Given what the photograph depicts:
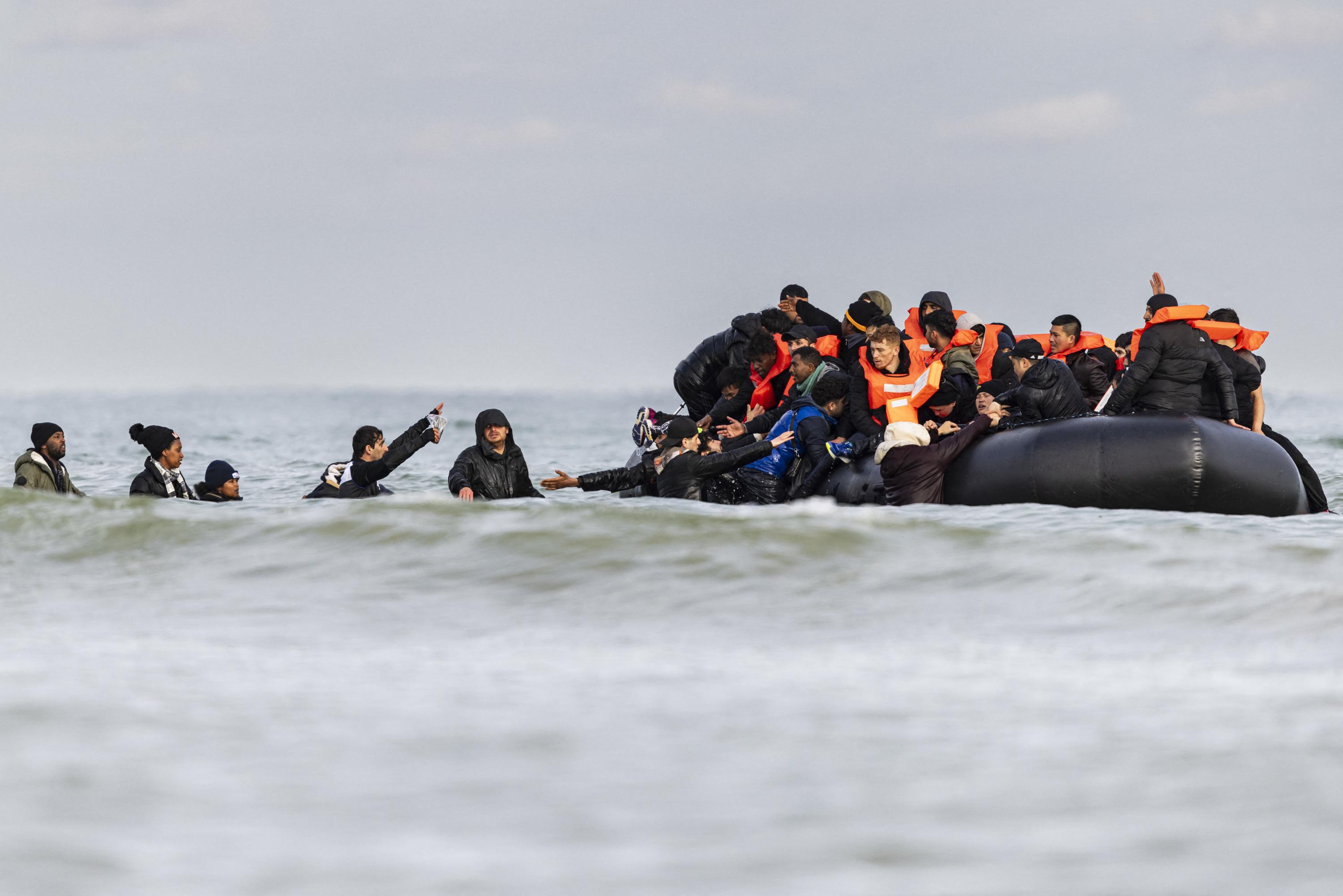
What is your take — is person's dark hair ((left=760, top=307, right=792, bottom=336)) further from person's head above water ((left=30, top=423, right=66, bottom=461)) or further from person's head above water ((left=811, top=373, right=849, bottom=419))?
person's head above water ((left=30, top=423, right=66, bottom=461))

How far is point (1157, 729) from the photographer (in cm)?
399

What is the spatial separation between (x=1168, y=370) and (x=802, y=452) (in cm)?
243

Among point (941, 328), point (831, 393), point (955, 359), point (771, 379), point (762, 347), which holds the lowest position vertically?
point (831, 393)

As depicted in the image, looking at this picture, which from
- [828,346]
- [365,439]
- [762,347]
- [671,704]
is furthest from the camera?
[762,347]

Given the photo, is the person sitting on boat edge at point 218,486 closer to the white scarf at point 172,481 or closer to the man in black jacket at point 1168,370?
the white scarf at point 172,481

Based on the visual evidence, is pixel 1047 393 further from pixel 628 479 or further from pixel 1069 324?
pixel 628 479

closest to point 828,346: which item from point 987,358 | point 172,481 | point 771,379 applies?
point 771,379

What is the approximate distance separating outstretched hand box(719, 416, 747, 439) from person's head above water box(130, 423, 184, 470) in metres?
3.75

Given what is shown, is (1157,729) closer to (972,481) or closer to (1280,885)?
(1280,885)

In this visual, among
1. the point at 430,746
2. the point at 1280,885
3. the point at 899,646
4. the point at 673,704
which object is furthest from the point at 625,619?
the point at 1280,885

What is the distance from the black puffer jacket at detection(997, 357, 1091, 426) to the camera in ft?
29.7

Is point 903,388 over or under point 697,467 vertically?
over

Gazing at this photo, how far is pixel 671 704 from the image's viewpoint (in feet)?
14.2

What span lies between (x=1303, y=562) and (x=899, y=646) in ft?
9.15
